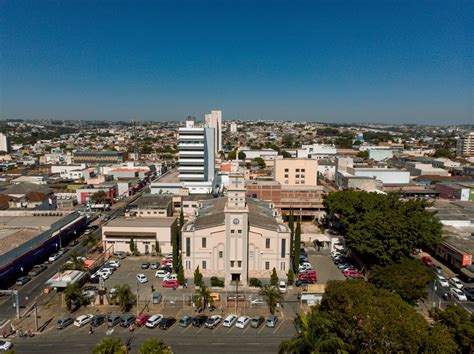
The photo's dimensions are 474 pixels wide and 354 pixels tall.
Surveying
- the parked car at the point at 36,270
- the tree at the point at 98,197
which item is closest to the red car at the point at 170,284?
the parked car at the point at 36,270

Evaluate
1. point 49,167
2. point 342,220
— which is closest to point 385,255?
point 342,220

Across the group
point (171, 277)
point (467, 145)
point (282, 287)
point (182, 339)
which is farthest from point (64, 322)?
point (467, 145)

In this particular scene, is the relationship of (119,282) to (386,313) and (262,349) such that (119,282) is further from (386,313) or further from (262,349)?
(386,313)

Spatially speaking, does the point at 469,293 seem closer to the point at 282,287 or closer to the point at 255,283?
the point at 282,287

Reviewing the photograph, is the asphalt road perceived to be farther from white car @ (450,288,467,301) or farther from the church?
white car @ (450,288,467,301)

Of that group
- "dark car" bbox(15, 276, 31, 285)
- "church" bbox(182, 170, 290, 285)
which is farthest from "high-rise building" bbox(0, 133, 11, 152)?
"church" bbox(182, 170, 290, 285)

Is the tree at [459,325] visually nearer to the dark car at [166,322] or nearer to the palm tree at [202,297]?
the palm tree at [202,297]
